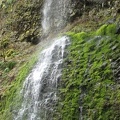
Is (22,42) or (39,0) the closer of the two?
(22,42)

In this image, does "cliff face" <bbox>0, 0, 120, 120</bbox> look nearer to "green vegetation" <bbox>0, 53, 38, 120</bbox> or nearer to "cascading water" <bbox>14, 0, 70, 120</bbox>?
"green vegetation" <bbox>0, 53, 38, 120</bbox>

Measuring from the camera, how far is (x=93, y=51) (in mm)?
11219

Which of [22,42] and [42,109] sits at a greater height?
[22,42]

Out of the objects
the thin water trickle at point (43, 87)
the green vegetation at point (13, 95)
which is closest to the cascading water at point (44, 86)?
the thin water trickle at point (43, 87)

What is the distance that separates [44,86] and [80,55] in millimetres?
1756

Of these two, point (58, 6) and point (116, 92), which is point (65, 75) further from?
point (58, 6)

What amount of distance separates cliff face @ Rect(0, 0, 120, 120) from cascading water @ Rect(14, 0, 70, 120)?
0.39 m

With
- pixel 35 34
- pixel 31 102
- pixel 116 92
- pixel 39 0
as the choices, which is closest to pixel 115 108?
pixel 116 92

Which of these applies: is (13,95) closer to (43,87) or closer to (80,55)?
(43,87)

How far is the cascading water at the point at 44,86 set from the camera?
1039 cm

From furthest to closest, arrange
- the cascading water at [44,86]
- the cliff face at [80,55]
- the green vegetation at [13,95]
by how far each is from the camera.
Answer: the green vegetation at [13,95] → the cascading water at [44,86] → the cliff face at [80,55]

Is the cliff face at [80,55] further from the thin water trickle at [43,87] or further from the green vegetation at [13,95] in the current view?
the thin water trickle at [43,87]

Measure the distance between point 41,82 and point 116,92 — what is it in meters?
3.34

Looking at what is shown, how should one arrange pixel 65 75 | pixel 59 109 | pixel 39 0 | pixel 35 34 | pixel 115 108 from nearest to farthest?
pixel 115 108
pixel 59 109
pixel 65 75
pixel 35 34
pixel 39 0
